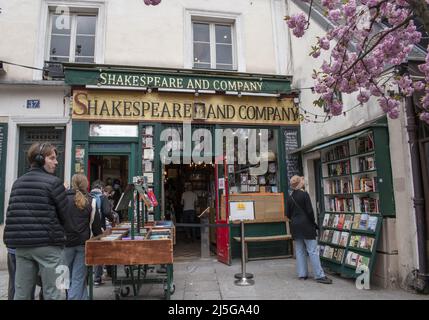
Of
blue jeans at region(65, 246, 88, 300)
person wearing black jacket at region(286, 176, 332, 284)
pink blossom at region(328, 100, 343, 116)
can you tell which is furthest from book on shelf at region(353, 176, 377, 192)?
blue jeans at region(65, 246, 88, 300)

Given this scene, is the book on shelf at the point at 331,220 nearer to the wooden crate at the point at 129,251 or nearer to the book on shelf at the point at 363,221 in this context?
the book on shelf at the point at 363,221

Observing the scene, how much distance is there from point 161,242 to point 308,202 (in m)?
2.93

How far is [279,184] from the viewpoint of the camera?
8.98 m

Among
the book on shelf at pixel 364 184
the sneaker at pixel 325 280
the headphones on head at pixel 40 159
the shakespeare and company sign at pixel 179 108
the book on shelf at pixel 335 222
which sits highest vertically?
the shakespeare and company sign at pixel 179 108

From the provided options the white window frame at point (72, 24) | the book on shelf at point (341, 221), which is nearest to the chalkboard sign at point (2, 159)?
the white window frame at point (72, 24)

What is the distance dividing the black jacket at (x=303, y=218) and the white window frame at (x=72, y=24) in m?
5.53

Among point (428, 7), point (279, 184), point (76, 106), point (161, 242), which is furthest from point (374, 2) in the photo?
point (76, 106)

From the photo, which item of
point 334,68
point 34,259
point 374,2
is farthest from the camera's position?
point 334,68

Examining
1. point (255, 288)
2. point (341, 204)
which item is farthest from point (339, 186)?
point (255, 288)

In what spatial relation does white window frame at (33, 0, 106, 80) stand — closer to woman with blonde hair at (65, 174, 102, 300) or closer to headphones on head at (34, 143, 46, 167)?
woman with blonde hair at (65, 174, 102, 300)

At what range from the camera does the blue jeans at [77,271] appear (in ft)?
15.0

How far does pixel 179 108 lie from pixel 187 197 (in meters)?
3.13

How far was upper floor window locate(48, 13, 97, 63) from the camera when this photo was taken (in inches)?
340

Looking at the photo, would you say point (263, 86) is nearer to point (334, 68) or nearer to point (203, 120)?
point (203, 120)
